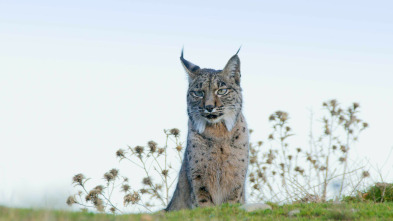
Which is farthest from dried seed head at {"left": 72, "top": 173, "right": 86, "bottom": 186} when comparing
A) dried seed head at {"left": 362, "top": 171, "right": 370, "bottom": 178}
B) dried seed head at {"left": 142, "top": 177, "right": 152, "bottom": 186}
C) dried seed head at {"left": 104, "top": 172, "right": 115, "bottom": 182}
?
dried seed head at {"left": 362, "top": 171, "right": 370, "bottom": 178}

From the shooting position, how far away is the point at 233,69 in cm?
1033

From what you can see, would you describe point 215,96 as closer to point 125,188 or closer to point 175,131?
point 175,131

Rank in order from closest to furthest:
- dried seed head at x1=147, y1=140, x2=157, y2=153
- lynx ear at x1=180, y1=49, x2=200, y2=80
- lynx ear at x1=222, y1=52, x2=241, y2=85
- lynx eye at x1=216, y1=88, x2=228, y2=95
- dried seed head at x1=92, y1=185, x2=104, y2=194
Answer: lynx eye at x1=216, y1=88, x2=228, y2=95 → lynx ear at x1=222, y1=52, x2=241, y2=85 → lynx ear at x1=180, y1=49, x2=200, y2=80 → dried seed head at x1=92, y1=185, x2=104, y2=194 → dried seed head at x1=147, y1=140, x2=157, y2=153

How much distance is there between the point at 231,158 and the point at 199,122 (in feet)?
3.23

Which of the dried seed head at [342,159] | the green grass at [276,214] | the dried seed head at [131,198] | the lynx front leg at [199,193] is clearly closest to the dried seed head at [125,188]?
the dried seed head at [131,198]

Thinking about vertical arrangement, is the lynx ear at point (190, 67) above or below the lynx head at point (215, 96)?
above

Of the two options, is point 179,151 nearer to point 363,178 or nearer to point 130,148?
point 130,148

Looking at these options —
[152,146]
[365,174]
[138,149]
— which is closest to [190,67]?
[152,146]

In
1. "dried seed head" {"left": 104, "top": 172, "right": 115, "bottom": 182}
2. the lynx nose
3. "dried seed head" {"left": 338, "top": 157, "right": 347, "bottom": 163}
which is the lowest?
"dried seed head" {"left": 104, "top": 172, "right": 115, "bottom": 182}

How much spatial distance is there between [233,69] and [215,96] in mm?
830

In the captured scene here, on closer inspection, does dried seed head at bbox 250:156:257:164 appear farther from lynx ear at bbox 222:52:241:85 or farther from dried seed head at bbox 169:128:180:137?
lynx ear at bbox 222:52:241:85

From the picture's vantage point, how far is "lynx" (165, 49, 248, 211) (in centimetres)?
990

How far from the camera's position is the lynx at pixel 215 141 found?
9898mm

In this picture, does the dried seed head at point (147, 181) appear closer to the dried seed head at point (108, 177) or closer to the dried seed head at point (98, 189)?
the dried seed head at point (108, 177)
